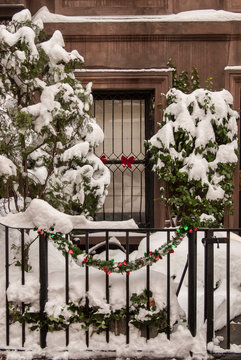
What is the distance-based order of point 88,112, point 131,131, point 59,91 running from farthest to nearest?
point 131,131
point 88,112
point 59,91

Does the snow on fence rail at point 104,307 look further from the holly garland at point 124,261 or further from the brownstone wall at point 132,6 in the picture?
the brownstone wall at point 132,6

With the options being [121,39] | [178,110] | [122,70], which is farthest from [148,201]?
[121,39]

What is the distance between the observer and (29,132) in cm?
389

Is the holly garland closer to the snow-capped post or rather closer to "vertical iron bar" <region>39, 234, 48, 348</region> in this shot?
"vertical iron bar" <region>39, 234, 48, 348</region>

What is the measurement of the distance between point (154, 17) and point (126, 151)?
234 cm

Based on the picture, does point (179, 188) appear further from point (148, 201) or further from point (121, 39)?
point (121, 39)

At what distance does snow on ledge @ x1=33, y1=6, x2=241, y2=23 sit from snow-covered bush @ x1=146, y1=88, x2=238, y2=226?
1.27 metres

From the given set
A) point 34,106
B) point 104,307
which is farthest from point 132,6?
point 104,307

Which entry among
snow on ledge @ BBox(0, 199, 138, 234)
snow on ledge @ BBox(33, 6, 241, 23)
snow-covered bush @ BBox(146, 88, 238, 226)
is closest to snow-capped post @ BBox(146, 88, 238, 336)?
snow-covered bush @ BBox(146, 88, 238, 226)

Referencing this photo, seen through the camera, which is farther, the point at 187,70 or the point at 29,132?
the point at 187,70

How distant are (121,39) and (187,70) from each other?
124 cm

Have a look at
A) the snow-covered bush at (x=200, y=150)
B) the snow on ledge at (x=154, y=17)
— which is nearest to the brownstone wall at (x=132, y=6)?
the snow on ledge at (x=154, y=17)

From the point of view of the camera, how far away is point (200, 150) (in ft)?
19.9

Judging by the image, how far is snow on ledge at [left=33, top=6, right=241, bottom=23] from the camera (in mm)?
6488
